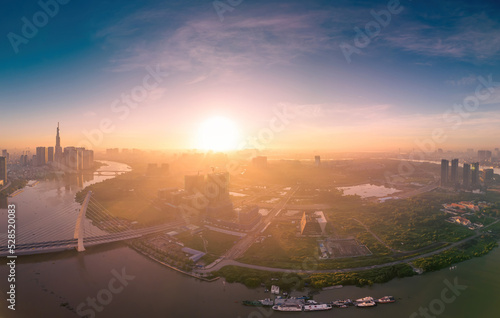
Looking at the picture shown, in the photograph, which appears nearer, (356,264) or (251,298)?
(251,298)

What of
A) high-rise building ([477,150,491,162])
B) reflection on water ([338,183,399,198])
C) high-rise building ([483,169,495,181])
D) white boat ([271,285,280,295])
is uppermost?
high-rise building ([477,150,491,162])

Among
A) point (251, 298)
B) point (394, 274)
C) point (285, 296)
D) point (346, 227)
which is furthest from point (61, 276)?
point (346, 227)

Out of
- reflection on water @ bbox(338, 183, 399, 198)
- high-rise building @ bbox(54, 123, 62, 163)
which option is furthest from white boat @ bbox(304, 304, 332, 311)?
high-rise building @ bbox(54, 123, 62, 163)

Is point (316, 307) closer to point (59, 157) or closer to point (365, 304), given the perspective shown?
point (365, 304)

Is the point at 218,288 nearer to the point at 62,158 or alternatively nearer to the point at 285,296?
the point at 285,296

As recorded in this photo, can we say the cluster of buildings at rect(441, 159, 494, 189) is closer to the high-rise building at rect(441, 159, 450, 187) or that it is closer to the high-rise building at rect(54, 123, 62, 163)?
the high-rise building at rect(441, 159, 450, 187)

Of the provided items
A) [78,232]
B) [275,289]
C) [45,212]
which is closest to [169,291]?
[275,289]
